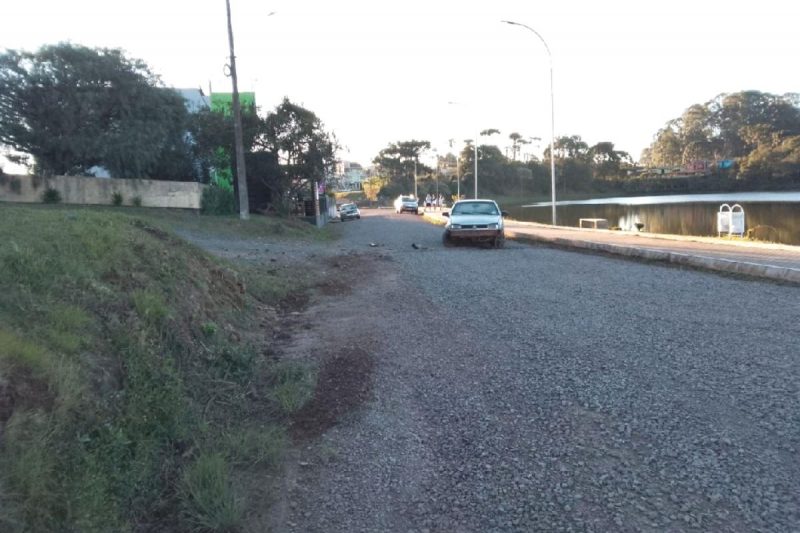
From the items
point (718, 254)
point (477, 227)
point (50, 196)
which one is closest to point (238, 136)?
point (50, 196)

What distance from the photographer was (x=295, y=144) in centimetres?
3077

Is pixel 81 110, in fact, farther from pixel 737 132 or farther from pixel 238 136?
pixel 737 132

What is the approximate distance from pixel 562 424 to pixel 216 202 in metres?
26.5

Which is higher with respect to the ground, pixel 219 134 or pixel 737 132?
pixel 737 132

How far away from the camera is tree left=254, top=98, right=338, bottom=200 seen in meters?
30.5

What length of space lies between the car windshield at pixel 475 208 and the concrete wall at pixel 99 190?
48.0 feet

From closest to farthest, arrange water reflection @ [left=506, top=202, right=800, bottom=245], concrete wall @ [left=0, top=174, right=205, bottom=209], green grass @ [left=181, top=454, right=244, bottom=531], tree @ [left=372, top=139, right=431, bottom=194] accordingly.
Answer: green grass @ [left=181, top=454, right=244, bottom=531]
concrete wall @ [left=0, top=174, right=205, bottom=209]
water reflection @ [left=506, top=202, right=800, bottom=245]
tree @ [left=372, top=139, right=431, bottom=194]

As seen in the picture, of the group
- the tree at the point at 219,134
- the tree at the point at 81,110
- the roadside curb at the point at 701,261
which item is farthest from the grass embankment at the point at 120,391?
the tree at the point at 219,134

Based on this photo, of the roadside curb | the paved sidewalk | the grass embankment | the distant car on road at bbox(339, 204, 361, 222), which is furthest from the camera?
the distant car on road at bbox(339, 204, 361, 222)

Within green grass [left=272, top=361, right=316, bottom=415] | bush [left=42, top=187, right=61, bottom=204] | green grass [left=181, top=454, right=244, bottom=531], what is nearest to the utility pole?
bush [left=42, top=187, right=61, bottom=204]

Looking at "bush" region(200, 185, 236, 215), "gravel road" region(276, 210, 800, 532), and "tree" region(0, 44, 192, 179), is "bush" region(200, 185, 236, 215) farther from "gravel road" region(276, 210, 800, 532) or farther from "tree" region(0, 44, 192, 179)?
"gravel road" region(276, 210, 800, 532)

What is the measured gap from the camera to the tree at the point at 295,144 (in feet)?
99.9

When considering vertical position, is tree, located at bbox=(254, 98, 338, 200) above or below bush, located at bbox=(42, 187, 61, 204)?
above

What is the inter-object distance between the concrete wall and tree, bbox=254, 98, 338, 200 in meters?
3.99
